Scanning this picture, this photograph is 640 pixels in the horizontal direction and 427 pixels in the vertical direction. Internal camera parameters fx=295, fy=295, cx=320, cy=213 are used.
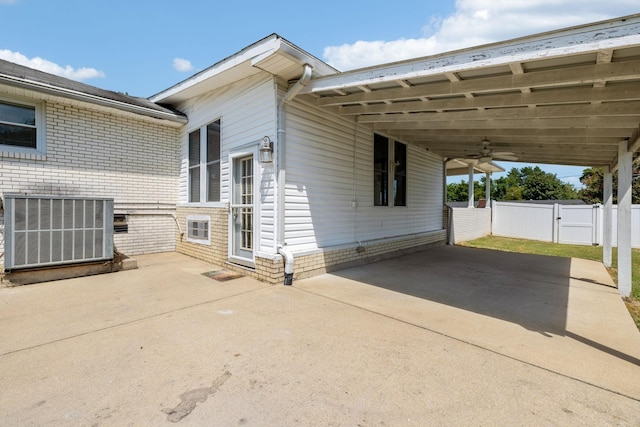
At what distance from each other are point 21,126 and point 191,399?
659 centimetres

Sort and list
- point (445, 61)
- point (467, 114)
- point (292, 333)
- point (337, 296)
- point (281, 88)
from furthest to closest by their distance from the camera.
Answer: point (281, 88), point (467, 114), point (337, 296), point (445, 61), point (292, 333)

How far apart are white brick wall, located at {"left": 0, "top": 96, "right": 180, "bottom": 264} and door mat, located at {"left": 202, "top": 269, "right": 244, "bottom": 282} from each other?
2.80m

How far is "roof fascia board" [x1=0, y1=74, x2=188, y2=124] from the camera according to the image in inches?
194

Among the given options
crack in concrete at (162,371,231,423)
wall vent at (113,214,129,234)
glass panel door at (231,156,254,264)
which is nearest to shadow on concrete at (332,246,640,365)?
glass panel door at (231,156,254,264)

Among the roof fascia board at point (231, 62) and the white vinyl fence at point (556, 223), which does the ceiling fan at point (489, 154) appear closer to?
the roof fascia board at point (231, 62)

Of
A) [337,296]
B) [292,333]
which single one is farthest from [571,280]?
[292,333]

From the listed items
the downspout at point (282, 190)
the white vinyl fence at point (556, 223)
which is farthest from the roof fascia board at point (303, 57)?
the white vinyl fence at point (556, 223)

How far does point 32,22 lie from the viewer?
7031 mm

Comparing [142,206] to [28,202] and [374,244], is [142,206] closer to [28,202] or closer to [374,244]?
[28,202]

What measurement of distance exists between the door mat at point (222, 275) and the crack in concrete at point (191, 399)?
302 centimetres

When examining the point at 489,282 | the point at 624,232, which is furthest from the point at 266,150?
the point at 624,232

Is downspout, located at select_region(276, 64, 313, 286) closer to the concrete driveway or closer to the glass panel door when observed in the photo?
the concrete driveway

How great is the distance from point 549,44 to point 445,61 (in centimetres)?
91

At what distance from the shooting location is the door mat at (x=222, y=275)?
5141mm
